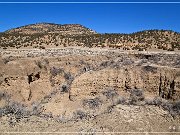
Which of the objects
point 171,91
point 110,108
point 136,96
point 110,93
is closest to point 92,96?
point 110,93

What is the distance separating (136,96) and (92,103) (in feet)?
9.10

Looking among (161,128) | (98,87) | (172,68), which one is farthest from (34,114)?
(172,68)

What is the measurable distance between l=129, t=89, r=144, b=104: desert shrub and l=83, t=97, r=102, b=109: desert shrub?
6.47 ft

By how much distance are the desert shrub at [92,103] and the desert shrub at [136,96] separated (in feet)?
6.47

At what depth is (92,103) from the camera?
66.7ft

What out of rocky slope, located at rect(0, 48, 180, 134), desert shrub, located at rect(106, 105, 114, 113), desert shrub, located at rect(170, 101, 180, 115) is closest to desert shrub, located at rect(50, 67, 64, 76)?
rocky slope, located at rect(0, 48, 180, 134)

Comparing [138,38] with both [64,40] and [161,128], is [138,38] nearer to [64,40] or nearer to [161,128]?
[64,40]

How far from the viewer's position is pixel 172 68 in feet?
67.4

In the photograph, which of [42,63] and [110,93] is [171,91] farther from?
[42,63]

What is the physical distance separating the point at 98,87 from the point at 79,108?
2147 millimetres

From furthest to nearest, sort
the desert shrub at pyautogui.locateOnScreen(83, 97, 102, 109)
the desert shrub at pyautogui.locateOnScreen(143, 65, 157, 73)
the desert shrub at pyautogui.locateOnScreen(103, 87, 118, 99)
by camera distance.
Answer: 1. the desert shrub at pyautogui.locateOnScreen(143, 65, 157, 73)
2. the desert shrub at pyautogui.locateOnScreen(103, 87, 118, 99)
3. the desert shrub at pyautogui.locateOnScreen(83, 97, 102, 109)

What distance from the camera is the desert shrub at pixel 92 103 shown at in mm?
20109

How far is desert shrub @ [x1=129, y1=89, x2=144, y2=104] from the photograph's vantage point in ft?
65.4

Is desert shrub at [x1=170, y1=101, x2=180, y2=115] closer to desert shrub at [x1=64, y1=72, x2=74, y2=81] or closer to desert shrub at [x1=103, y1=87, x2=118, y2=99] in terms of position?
desert shrub at [x1=103, y1=87, x2=118, y2=99]
